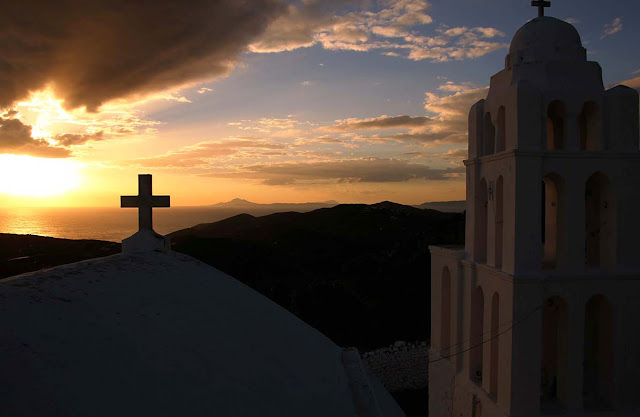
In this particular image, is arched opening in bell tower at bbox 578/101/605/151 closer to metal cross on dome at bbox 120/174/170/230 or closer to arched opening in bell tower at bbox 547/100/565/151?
arched opening in bell tower at bbox 547/100/565/151

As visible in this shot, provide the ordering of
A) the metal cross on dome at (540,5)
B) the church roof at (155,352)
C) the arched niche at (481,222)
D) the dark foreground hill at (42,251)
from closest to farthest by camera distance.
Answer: the church roof at (155,352) < the metal cross on dome at (540,5) < the arched niche at (481,222) < the dark foreground hill at (42,251)

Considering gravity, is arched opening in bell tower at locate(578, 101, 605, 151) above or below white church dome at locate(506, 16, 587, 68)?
A: below

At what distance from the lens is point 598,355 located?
8.27m

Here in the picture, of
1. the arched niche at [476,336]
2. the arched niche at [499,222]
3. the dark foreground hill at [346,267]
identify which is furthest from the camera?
the dark foreground hill at [346,267]

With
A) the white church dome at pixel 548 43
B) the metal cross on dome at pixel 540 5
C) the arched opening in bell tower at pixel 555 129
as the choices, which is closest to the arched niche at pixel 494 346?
the arched opening in bell tower at pixel 555 129

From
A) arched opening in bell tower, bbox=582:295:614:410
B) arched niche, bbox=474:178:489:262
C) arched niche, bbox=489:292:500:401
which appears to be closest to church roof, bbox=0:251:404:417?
arched niche, bbox=489:292:500:401

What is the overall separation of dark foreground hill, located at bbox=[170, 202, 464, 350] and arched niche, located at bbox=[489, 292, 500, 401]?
10.7 metres

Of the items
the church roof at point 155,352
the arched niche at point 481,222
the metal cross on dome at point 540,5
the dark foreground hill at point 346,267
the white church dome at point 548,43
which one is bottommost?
the dark foreground hill at point 346,267

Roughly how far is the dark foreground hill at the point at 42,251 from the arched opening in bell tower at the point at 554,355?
81.4ft

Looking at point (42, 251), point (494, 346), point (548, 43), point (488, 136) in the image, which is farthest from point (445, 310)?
point (42, 251)

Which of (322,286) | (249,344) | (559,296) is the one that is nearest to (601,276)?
(559,296)

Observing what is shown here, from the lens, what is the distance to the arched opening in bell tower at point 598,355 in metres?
8.01

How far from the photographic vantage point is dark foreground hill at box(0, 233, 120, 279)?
83.4 feet

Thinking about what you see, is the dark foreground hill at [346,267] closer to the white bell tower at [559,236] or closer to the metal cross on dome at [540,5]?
the white bell tower at [559,236]
